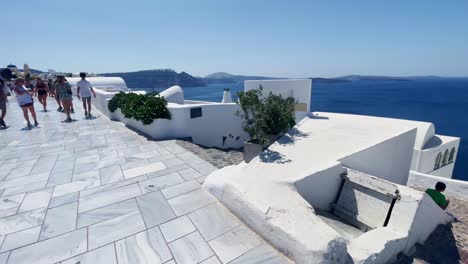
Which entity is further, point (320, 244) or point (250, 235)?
point (250, 235)

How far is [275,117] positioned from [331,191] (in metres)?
2.41

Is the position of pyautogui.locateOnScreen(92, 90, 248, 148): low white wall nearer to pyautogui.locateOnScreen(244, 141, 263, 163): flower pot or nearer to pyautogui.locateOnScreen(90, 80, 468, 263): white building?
pyautogui.locateOnScreen(90, 80, 468, 263): white building

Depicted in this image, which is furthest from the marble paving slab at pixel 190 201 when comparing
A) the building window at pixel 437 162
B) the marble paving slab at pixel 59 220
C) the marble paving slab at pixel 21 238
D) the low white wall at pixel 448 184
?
the building window at pixel 437 162

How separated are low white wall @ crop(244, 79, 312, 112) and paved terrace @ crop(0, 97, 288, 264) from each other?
4.90 meters

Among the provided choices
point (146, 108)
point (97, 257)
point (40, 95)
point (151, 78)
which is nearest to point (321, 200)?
point (97, 257)

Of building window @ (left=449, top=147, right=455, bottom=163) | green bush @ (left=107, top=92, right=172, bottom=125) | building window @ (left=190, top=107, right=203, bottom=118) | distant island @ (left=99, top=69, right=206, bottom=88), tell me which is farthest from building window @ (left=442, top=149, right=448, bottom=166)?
distant island @ (left=99, top=69, right=206, bottom=88)

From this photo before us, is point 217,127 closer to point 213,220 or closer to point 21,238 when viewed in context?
point 213,220

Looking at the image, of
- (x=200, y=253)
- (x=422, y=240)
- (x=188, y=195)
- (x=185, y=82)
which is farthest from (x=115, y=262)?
(x=185, y=82)

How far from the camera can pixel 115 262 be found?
2459mm

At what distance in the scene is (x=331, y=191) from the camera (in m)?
4.18

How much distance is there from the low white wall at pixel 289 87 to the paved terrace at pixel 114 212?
4.90 metres

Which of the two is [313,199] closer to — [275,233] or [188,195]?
[275,233]

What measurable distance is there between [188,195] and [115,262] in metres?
1.46

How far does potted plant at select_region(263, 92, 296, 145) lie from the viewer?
19.2 feet
